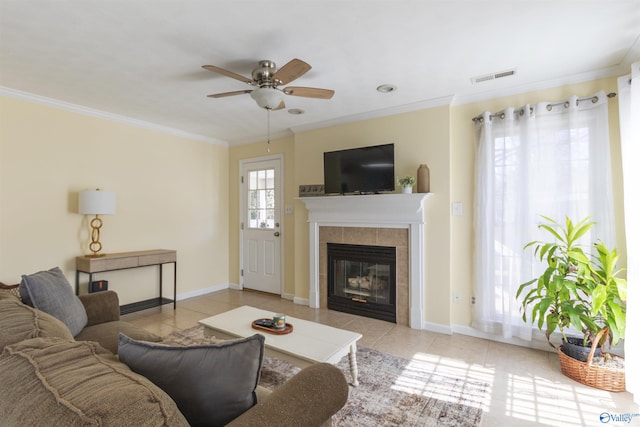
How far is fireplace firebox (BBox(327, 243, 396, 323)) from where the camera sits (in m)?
3.72

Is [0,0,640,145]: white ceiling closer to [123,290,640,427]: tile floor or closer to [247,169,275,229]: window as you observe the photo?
[247,169,275,229]: window

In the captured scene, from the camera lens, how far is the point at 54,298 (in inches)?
76.0

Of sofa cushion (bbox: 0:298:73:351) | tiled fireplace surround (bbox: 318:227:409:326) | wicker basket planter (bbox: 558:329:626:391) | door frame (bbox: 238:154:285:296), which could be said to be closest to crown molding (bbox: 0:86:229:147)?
door frame (bbox: 238:154:285:296)

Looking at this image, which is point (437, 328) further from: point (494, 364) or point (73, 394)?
point (73, 394)

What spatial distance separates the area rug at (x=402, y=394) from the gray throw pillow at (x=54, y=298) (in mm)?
1346

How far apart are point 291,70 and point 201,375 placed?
193 centimetres

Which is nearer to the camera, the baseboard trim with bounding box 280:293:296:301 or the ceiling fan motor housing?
the ceiling fan motor housing

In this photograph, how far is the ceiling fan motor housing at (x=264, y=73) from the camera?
2467mm

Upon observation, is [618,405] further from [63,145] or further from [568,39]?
[63,145]

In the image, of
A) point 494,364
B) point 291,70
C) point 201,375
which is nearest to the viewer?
point 201,375

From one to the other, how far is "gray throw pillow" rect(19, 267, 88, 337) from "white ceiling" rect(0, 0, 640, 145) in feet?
5.44

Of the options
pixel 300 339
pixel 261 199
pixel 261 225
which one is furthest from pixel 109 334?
pixel 261 199

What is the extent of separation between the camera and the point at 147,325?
356 cm

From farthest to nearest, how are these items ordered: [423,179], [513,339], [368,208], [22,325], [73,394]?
[368,208] < [423,179] < [513,339] < [22,325] < [73,394]
